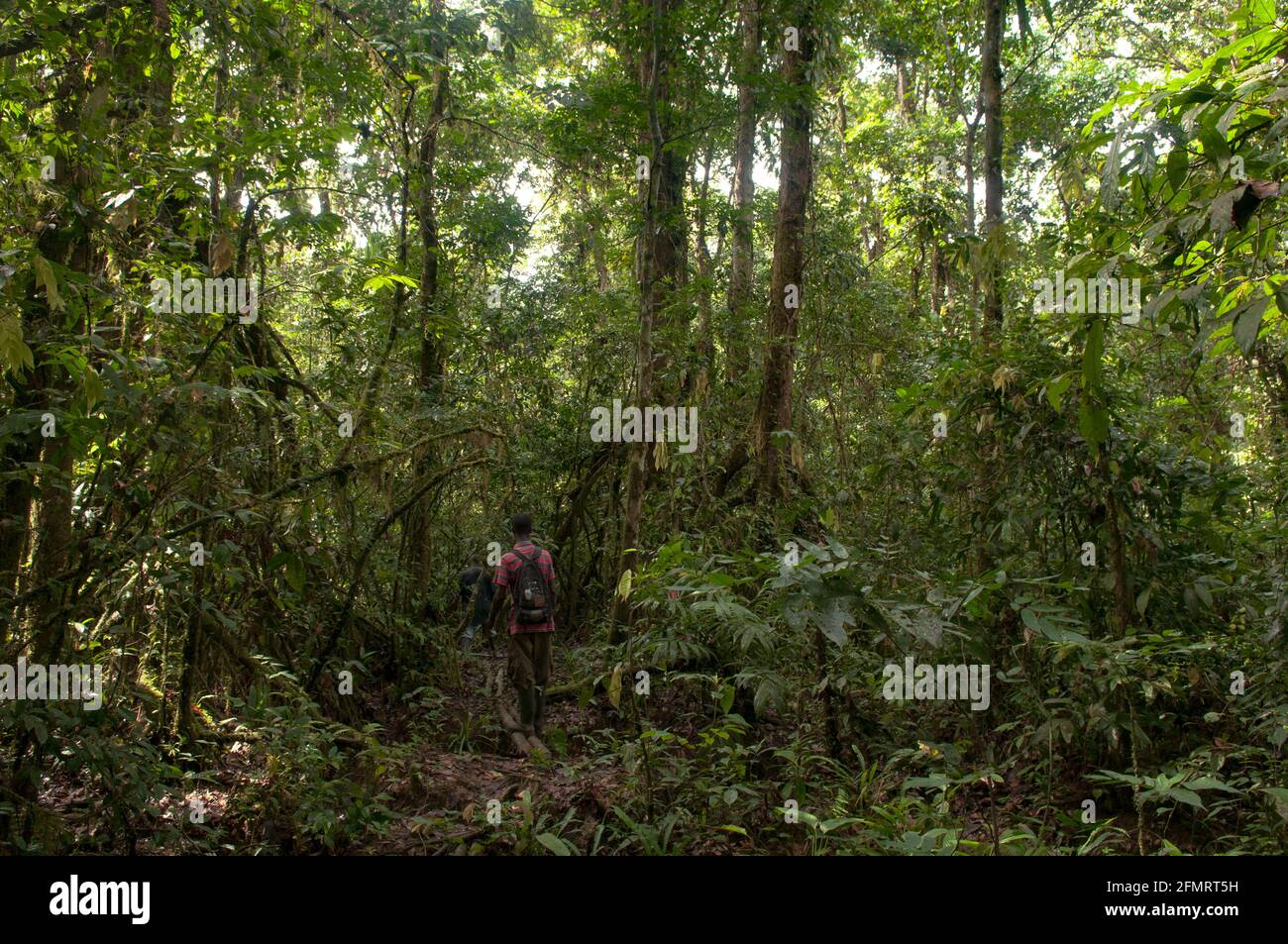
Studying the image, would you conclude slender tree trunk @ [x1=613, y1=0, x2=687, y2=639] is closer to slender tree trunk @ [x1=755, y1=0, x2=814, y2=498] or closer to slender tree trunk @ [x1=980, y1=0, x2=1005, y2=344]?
slender tree trunk @ [x1=755, y1=0, x2=814, y2=498]

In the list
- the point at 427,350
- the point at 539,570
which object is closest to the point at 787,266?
the point at 427,350

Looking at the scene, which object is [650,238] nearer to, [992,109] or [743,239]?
[992,109]

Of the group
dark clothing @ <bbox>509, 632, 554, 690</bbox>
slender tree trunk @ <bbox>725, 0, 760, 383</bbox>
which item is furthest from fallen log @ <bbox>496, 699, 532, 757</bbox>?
slender tree trunk @ <bbox>725, 0, 760, 383</bbox>

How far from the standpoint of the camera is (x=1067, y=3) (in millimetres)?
11930

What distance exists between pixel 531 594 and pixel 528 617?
177mm

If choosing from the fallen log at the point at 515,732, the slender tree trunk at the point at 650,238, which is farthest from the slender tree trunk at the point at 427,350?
the slender tree trunk at the point at 650,238

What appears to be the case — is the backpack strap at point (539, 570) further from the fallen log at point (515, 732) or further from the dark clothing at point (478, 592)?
the dark clothing at point (478, 592)

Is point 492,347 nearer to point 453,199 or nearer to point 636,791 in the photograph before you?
point 453,199

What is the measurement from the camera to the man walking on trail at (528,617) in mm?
6344

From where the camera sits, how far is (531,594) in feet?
20.9

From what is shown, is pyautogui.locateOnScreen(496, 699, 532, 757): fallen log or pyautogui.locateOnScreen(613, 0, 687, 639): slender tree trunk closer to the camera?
pyautogui.locateOnScreen(496, 699, 532, 757): fallen log

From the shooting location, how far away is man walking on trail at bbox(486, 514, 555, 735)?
250 inches

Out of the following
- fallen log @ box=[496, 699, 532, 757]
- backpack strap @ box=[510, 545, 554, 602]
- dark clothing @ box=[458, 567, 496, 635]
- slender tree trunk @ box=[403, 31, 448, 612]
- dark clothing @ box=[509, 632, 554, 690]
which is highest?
slender tree trunk @ box=[403, 31, 448, 612]
